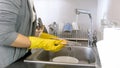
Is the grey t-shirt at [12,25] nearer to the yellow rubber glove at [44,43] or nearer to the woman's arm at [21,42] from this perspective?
the woman's arm at [21,42]

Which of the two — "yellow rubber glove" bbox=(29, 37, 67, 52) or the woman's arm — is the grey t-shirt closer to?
the woman's arm

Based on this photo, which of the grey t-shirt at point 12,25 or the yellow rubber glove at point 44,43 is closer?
the grey t-shirt at point 12,25

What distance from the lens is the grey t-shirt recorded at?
1.03 metres

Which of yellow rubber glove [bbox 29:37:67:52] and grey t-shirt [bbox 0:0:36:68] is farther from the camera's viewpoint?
yellow rubber glove [bbox 29:37:67:52]

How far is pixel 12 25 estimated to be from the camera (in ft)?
3.52

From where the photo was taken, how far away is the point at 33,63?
1.09 m

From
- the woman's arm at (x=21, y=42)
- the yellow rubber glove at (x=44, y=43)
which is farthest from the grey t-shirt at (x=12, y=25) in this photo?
the yellow rubber glove at (x=44, y=43)

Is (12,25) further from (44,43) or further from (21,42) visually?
(44,43)

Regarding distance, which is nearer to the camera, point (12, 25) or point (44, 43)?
point (12, 25)

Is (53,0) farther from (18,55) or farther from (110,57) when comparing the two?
(110,57)

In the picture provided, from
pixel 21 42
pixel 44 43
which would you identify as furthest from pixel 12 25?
pixel 44 43

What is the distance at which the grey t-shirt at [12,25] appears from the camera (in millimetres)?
1030

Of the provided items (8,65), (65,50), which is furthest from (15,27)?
(65,50)

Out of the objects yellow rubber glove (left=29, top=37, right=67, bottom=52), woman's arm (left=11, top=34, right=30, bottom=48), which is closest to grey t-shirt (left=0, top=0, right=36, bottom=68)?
woman's arm (left=11, top=34, right=30, bottom=48)
